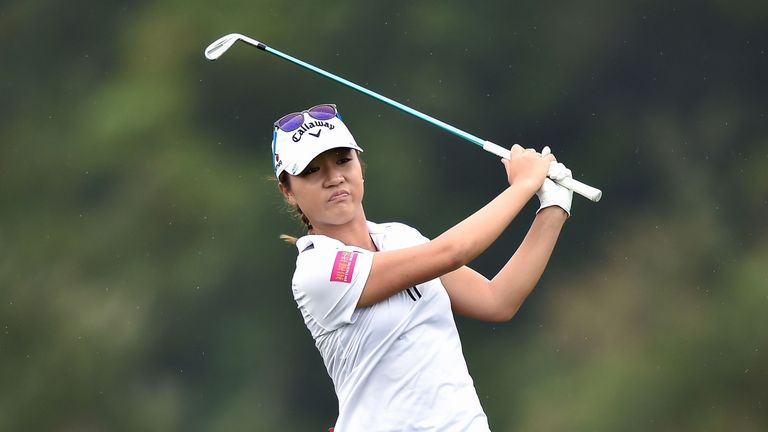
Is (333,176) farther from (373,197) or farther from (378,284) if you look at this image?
(373,197)

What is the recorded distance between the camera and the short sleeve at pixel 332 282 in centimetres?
233

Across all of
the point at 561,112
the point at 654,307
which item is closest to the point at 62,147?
the point at 561,112

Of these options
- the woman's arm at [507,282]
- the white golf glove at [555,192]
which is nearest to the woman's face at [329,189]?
the woman's arm at [507,282]

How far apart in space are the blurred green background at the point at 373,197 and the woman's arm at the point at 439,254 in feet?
6.66

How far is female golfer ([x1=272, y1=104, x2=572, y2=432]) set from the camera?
2.31 meters

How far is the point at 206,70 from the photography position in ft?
15.1

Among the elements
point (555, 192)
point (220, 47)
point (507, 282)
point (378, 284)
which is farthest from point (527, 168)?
point (220, 47)

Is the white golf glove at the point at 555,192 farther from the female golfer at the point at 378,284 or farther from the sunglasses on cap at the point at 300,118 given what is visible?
the sunglasses on cap at the point at 300,118

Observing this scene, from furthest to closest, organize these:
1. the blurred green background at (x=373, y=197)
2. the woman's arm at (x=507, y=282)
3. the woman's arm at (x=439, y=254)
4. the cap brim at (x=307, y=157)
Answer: the blurred green background at (x=373, y=197) → the woman's arm at (x=507, y=282) → the cap brim at (x=307, y=157) → the woman's arm at (x=439, y=254)

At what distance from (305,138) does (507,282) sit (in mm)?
518

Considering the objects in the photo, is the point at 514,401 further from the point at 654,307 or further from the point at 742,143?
the point at 742,143

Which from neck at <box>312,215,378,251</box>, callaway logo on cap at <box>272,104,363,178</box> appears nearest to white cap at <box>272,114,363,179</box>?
callaway logo on cap at <box>272,104,363,178</box>

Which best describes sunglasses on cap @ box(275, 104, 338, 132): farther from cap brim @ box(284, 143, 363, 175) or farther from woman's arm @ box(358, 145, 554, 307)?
woman's arm @ box(358, 145, 554, 307)

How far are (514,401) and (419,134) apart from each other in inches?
38.6
